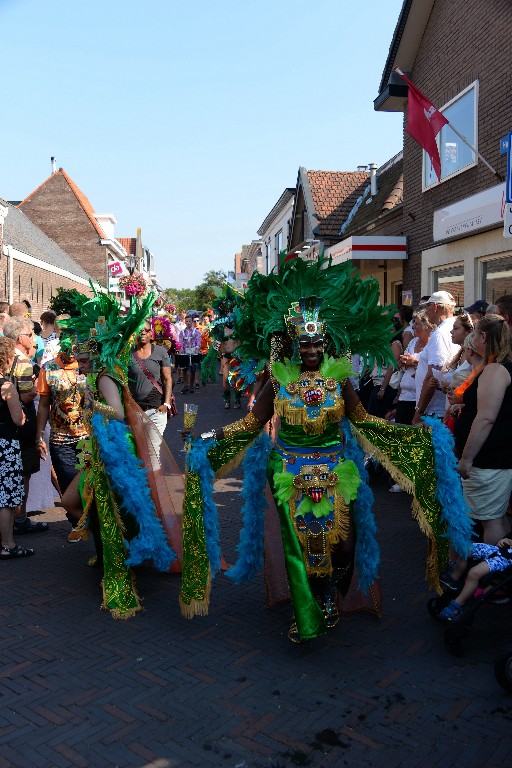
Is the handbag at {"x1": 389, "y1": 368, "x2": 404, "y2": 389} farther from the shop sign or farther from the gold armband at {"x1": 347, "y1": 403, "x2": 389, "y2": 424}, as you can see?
the gold armband at {"x1": 347, "y1": 403, "x2": 389, "y2": 424}

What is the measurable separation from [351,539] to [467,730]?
1221 mm

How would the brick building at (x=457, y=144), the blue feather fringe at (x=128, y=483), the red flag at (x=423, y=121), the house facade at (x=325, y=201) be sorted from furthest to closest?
the house facade at (x=325, y=201)
the red flag at (x=423, y=121)
the brick building at (x=457, y=144)
the blue feather fringe at (x=128, y=483)

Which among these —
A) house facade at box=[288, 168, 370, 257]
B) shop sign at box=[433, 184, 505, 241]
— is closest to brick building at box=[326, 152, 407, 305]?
house facade at box=[288, 168, 370, 257]

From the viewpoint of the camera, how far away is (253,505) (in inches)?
178

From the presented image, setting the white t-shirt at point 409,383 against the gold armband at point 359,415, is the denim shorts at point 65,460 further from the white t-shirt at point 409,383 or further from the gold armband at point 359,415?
the white t-shirt at point 409,383

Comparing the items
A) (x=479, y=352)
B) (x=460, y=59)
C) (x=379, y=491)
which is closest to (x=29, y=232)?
(x=460, y=59)

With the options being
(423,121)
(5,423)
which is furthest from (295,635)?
(423,121)

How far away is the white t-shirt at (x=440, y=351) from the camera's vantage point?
6.46m

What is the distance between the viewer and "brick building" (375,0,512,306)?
1102cm

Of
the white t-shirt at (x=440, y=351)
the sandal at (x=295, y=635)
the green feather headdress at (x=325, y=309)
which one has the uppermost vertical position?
the green feather headdress at (x=325, y=309)

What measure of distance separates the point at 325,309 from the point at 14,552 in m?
3.49

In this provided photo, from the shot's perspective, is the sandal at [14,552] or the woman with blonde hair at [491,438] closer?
the woman with blonde hair at [491,438]

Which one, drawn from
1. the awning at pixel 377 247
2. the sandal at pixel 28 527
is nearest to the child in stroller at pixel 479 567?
the sandal at pixel 28 527

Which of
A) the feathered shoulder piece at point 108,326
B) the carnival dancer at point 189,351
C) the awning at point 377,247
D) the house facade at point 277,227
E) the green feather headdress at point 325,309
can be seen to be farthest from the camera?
the house facade at point 277,227
